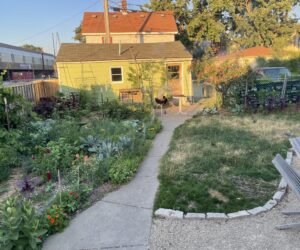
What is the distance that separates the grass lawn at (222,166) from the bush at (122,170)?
53cm

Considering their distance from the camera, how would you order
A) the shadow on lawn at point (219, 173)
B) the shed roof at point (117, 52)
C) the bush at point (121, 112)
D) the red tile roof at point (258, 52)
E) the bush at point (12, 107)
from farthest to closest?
the red tile roof at point (258, 52)
the shed roof at point (117, 52)
the bush at point (121, 112)
the bush at point (12, 107)
the shadow on lawn at point (219, 173)

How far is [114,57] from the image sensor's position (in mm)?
13586

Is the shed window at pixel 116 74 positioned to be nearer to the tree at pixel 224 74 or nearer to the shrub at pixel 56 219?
the tree at pixel 224 74

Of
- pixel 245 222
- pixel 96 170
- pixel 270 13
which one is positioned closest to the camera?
pixel 245 222

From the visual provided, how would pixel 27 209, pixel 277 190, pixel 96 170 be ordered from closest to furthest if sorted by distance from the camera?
1. pixel 27 209
2. pixel 277 190
3. pixel 96 170

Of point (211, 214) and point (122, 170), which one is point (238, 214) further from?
point (122, 170)

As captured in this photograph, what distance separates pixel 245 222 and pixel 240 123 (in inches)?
225

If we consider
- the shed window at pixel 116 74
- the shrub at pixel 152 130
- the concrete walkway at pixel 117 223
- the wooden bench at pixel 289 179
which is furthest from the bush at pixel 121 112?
the wooden bench at pixel 289 179

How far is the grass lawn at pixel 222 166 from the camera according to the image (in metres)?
3.76

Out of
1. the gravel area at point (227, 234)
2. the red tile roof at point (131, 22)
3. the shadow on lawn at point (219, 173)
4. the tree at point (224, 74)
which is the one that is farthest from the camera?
the red tile roof at point (131, 22)

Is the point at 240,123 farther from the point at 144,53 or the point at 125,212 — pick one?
the point at 144,53

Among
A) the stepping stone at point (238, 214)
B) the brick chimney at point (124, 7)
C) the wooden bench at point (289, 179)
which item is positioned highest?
the brick chimney at point (124, 7)

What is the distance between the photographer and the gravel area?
2836mm

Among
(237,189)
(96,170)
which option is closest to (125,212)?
(96,170)
